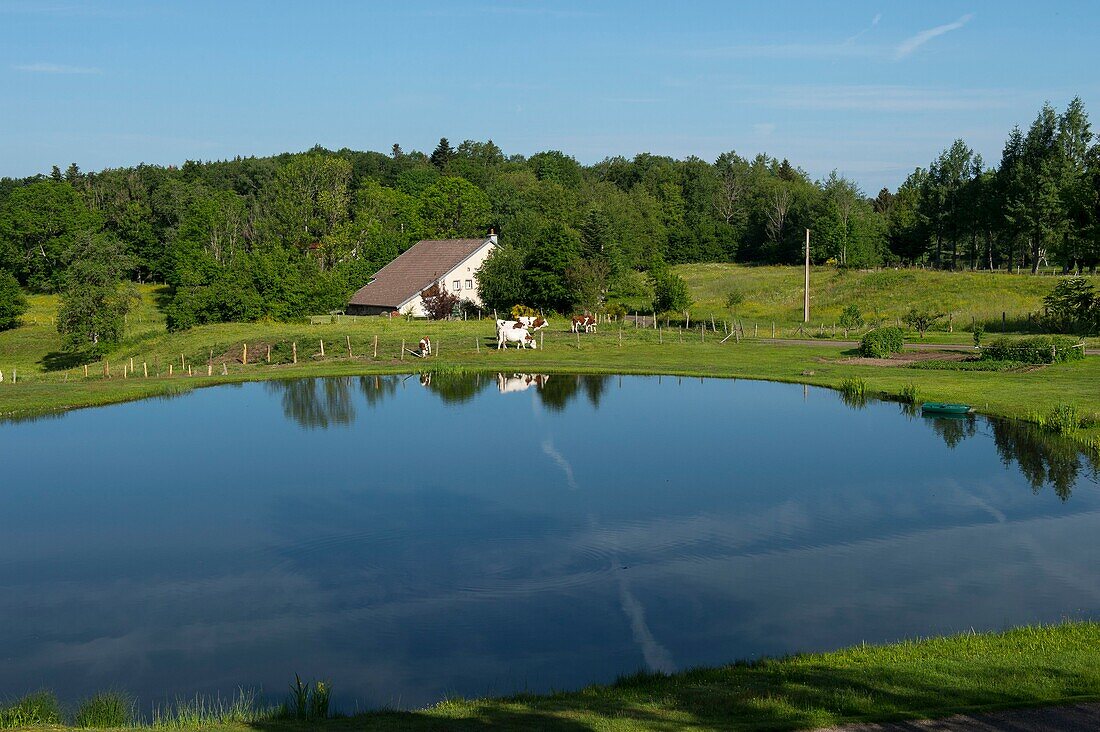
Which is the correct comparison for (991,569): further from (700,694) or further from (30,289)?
(30,289)

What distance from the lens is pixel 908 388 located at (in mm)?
37438

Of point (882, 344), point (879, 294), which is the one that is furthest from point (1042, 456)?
point (879, 294)

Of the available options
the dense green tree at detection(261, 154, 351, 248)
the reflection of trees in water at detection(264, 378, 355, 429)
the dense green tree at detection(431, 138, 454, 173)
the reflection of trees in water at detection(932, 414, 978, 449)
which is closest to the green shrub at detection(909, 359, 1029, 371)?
the reflection of trees in water at detection(932, 414, 978, 449)

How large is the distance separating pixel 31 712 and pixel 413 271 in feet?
218

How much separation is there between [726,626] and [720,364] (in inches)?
1284

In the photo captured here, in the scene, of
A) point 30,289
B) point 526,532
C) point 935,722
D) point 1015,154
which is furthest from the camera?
point 30,289

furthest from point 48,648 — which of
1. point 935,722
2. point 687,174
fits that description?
point 687,174

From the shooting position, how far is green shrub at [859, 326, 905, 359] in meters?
46.9

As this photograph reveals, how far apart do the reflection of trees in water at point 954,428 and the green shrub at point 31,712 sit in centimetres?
2474

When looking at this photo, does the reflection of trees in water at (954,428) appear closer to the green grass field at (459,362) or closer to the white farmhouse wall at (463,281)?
the green grass field at (459,362)

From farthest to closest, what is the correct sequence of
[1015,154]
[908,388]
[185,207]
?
→ [185,207] < [1015,154] < [908,388]

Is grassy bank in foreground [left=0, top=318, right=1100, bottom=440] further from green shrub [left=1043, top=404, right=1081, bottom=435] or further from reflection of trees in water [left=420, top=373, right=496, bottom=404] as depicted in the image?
reflection of trees in water [left=420, top=373, right=496, bottom=404]

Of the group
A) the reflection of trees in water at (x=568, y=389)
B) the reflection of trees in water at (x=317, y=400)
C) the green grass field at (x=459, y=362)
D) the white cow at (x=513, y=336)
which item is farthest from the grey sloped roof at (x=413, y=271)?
the reflection of trees in water at (x=568, y=389)

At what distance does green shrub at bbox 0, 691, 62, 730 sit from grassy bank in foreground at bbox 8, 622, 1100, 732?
1422 mm
